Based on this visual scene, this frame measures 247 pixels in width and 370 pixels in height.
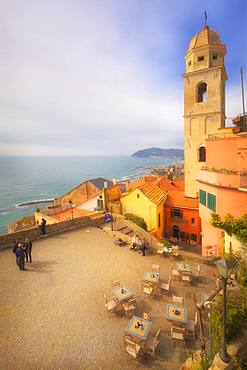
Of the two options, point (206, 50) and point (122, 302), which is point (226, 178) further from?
point (206, 50)

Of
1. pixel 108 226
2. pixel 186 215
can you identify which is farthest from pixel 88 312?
pixel 186 215

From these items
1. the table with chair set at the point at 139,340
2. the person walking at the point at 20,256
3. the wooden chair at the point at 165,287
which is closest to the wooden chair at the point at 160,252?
the wooden chair at the point at 165,287

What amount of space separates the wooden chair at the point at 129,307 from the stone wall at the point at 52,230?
35.9 feet

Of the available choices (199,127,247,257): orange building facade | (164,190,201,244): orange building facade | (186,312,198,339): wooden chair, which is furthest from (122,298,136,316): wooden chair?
(164,190,201,244): orange building facade

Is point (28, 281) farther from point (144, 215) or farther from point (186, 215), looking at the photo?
point (186, 215)

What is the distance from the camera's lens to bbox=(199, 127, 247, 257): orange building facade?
40.3 feet

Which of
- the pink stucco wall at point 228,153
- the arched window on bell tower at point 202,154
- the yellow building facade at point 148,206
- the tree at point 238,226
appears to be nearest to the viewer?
the tree at point 238,226

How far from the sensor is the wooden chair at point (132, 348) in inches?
264

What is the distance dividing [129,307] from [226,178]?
975cm

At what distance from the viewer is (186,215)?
26328mm

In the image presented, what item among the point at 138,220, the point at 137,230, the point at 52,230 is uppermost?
the point at 52,230

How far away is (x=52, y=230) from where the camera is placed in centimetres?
1794

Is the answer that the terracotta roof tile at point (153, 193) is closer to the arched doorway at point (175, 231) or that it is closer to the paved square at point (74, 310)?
the arched doorway at point (175, 231)

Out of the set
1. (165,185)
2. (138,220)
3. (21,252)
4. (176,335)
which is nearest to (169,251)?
(176,335)
